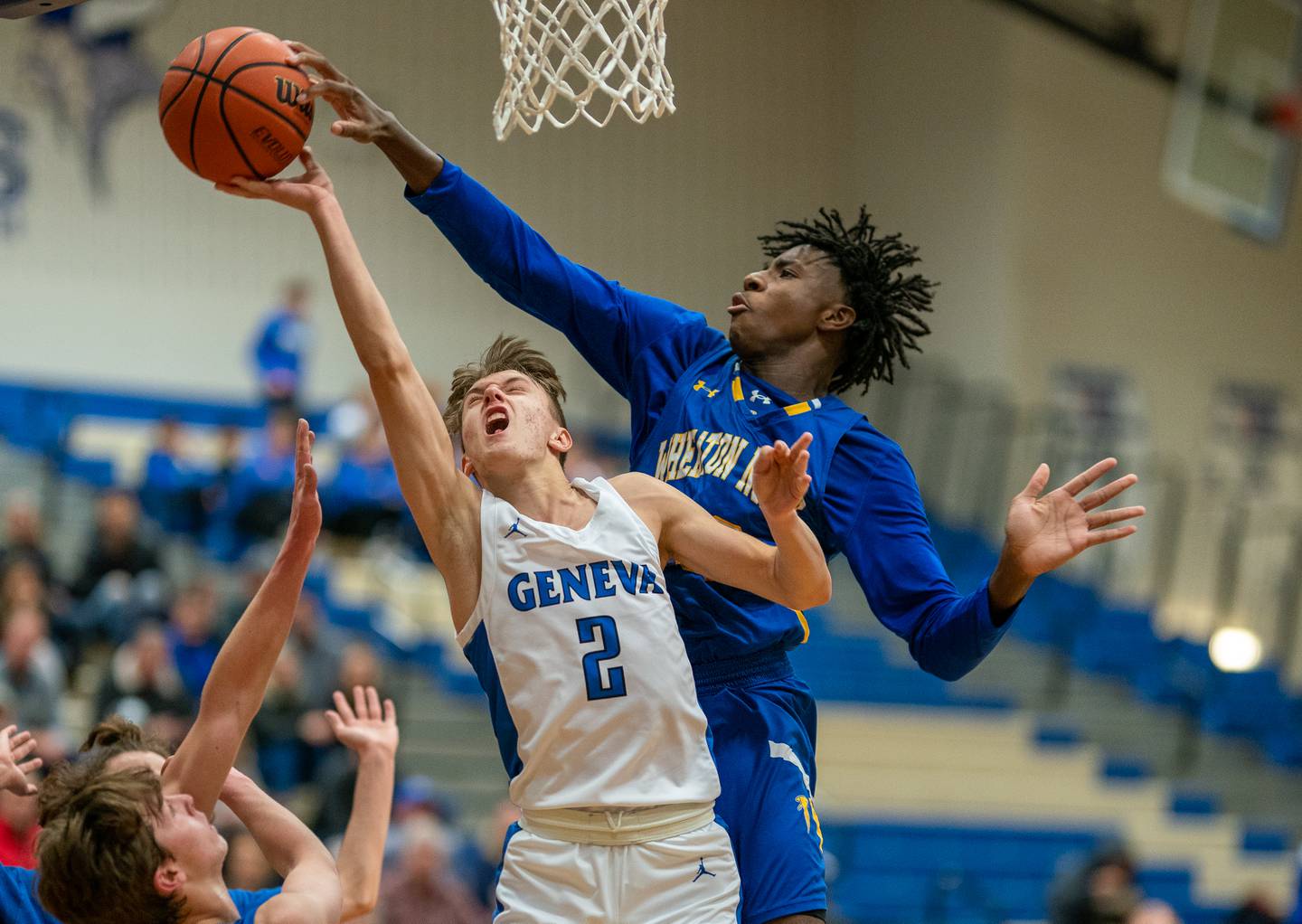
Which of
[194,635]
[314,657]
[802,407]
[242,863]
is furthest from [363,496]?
[802,407]

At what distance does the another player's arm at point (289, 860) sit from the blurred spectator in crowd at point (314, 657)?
244 inches

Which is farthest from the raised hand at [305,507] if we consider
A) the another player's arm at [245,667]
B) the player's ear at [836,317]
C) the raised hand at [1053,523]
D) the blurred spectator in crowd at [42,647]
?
the blurred spectator in crowd at [42,647]

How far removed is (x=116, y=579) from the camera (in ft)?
36.3

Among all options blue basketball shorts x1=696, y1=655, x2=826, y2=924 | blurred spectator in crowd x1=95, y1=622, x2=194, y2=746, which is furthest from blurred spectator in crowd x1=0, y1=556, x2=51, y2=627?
blue basketball shorts x1=696, y1=655, x2=826, y2=924

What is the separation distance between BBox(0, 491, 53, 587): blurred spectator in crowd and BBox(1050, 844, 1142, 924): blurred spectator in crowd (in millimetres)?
6135

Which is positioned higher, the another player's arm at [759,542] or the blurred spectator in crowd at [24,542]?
the another player's arm at [759,542]

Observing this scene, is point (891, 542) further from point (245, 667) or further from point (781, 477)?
point (245, 667)

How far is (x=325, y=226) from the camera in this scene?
3650mm

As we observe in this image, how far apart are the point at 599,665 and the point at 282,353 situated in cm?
1103

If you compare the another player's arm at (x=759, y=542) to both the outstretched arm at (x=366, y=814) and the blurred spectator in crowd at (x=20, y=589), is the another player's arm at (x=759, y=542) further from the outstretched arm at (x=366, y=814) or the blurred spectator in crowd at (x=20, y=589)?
the blurred spectator in crowd at (x=20, y=589)

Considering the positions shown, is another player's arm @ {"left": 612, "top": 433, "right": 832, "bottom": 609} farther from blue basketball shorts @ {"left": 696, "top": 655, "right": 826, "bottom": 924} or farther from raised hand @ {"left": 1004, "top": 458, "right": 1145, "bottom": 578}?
raised hand @ {"left": 1004, "top": 458, "right": 1145, "bottom": 578}

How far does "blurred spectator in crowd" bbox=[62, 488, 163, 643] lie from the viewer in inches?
425

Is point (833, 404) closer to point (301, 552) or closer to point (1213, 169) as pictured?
point (301, 552)

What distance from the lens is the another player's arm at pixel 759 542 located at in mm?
3379
